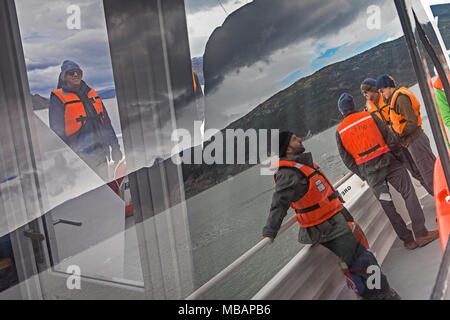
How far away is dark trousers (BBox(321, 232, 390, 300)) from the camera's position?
135 cm

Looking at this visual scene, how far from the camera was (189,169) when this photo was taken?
1.14m

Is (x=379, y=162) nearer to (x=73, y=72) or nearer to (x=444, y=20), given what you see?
(x=444, y=20)

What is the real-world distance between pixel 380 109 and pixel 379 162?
22 centimetres

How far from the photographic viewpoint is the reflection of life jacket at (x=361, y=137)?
1.52 m

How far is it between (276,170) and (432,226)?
2.70 ft

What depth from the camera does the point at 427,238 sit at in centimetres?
162

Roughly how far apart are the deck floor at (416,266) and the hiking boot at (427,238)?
0.01 meters

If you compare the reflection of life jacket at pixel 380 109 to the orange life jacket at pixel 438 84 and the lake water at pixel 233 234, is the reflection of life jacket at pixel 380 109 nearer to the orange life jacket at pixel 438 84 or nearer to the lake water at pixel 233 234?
the orange life jacket at pixel 438 84

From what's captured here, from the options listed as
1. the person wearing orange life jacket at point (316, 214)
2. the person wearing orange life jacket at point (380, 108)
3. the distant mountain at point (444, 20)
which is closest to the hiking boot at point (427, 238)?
the person wearing orange life jacket at point (380, 108)

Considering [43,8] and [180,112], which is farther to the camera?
[180,112]

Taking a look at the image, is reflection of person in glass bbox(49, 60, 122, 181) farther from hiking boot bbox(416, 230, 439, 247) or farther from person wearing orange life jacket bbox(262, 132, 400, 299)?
hiking boot bbox(416, 230, 439, 247)

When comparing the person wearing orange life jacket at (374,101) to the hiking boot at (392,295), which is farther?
the person wearing orange life jacket at (374,101)
